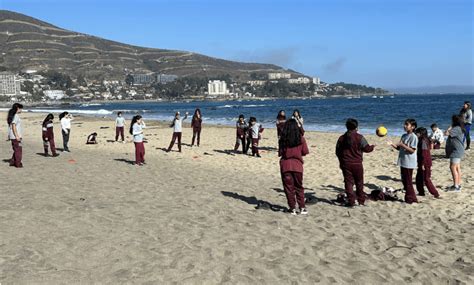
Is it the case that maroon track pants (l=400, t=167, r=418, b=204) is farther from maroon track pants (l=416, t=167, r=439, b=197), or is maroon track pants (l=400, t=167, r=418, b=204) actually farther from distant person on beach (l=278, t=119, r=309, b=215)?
distant person on beach (l=278, t=119, r=309, b=215)

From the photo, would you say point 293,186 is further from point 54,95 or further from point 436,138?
point 54,95

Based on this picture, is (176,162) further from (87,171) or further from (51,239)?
(51,239)

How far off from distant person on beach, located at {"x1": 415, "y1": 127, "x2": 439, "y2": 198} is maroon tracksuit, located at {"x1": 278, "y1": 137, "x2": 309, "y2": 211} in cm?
288

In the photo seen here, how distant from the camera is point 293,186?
24.4 feet

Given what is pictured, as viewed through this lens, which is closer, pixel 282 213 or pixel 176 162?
pixel 282 213

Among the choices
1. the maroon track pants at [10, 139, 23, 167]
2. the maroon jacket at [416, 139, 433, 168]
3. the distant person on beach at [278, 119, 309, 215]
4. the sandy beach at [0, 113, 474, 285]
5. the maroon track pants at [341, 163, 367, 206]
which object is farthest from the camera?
the maroon track pants at [10, 139, 23, 167]

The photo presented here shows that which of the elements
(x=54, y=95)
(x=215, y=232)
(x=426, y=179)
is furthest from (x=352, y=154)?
(x=54, y=95)

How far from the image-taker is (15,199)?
7.91m

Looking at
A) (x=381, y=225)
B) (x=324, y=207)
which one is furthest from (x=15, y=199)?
(x=381, y=225)

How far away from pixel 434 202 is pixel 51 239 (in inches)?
257

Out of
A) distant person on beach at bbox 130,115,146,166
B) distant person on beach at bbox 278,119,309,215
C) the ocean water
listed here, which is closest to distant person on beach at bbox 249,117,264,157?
distant person on beach at bbox 130,115,146,166

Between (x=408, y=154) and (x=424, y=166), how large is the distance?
827mm

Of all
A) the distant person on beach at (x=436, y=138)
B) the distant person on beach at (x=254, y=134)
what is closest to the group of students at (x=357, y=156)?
the distant person on beach at (x=436, y=138)

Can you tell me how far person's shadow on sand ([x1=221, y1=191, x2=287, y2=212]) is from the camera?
26.0ft
